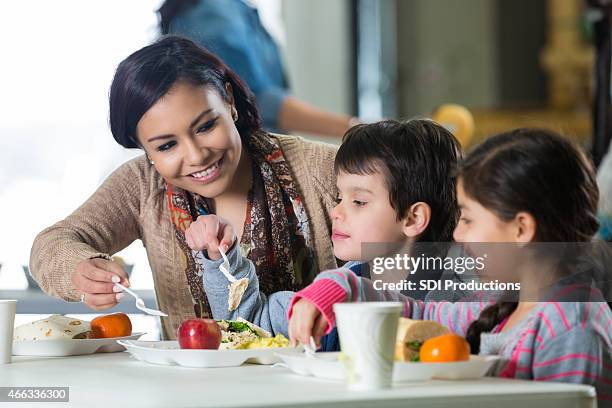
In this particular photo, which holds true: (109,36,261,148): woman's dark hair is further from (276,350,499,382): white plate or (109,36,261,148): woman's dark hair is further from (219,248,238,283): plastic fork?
(276,350,499,382): white plate

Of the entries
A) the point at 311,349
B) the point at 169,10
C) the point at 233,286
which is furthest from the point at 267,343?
the point at 169,10

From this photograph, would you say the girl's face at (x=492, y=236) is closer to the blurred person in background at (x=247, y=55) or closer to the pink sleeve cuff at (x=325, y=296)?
the pink sleeve cuff at (x=325, y=296)

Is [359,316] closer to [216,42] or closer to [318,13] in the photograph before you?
[216,42]

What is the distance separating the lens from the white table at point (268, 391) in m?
0.97

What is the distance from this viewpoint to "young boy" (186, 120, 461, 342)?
5.40ft

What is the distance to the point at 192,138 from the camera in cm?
176

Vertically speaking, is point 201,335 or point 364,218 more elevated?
point 364,218

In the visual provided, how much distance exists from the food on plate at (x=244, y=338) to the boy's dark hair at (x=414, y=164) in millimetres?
341

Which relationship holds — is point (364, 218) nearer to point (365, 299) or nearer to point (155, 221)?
point (365, 299)

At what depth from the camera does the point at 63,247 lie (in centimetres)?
178

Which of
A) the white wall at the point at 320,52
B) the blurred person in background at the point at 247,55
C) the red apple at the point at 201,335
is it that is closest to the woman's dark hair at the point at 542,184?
the red apple at the point at 201,335

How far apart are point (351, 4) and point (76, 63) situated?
1334mm

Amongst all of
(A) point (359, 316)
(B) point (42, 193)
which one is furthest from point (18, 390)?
(B) point (42, 193)

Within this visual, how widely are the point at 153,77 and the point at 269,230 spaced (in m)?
0.33
